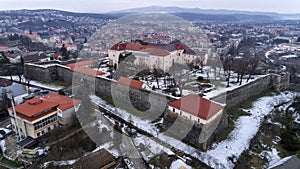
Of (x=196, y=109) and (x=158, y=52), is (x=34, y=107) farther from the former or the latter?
(x=158, y=52)

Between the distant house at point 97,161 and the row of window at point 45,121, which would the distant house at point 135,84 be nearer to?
the row of window at point 45,121

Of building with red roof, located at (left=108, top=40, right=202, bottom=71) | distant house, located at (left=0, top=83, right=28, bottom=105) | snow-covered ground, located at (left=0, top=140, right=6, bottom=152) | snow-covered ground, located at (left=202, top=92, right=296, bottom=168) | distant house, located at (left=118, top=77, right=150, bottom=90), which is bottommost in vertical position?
snow-covered ground, located at (left=202, top=92, right=296, bottom=168)

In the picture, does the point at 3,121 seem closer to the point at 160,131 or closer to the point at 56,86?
the point at 56,86

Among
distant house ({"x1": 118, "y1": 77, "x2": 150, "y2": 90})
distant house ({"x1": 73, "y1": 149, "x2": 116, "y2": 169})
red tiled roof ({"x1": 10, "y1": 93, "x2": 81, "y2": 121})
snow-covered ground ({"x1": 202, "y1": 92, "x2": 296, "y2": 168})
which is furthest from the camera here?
distant house ({"x1": 118, "y1": 77, "x2": 150, "y2": 90})

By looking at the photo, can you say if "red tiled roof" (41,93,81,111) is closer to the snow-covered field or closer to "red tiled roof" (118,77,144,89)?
the snow-covered field

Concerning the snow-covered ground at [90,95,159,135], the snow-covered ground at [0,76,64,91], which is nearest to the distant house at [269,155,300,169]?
the snow-covered ground at [90,95,159,135]

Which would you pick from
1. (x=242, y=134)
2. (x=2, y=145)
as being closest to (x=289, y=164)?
(x=242, y=134)
